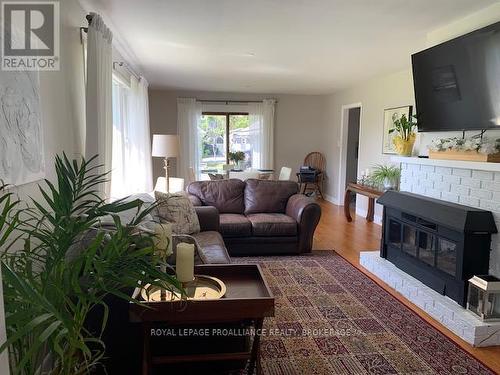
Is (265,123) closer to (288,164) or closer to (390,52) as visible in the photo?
(288,164)

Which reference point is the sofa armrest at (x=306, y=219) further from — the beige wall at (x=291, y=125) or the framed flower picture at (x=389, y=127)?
the beige wall at (x=291, y=125)

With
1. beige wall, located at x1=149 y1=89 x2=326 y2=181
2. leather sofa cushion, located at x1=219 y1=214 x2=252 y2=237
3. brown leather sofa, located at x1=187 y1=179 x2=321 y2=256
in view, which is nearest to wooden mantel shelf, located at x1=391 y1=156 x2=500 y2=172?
brown leather sofa, located at x1=187 y1=179 x2=321 y2=256

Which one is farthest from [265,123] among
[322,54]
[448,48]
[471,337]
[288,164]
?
[471,337]

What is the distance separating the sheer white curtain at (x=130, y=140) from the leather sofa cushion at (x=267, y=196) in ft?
4.93

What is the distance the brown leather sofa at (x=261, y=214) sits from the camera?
13.5ft

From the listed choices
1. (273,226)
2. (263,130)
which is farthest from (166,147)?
(263,130)

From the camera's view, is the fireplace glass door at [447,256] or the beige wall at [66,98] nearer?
the beige wall at [66,98]

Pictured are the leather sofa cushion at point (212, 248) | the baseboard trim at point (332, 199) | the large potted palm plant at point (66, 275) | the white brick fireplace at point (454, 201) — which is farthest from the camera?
the baseboard trim at point (332, 199)

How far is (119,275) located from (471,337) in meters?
2.38

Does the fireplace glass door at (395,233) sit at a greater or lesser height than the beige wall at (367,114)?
lesser

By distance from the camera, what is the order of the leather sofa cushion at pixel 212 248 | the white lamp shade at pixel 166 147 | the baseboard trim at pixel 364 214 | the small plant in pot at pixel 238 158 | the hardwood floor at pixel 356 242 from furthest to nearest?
the small plant in pot at pixel 238 158 < the baseboard trim at pixel 364 214 < the white lamp shade at pixel 166 147 < the leather sofa cushion at pixel 212 248 < the hardwood floor at pixel 356 242

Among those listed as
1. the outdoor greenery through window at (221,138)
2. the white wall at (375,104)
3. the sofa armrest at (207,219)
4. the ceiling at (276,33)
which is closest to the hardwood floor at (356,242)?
the white wall at (375,104)

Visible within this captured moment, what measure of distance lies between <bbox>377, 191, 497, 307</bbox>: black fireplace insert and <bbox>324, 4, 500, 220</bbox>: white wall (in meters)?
0.66

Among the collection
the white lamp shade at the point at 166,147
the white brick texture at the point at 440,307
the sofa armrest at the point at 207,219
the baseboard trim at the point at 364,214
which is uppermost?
the white lamp shade at the point at 166,147
